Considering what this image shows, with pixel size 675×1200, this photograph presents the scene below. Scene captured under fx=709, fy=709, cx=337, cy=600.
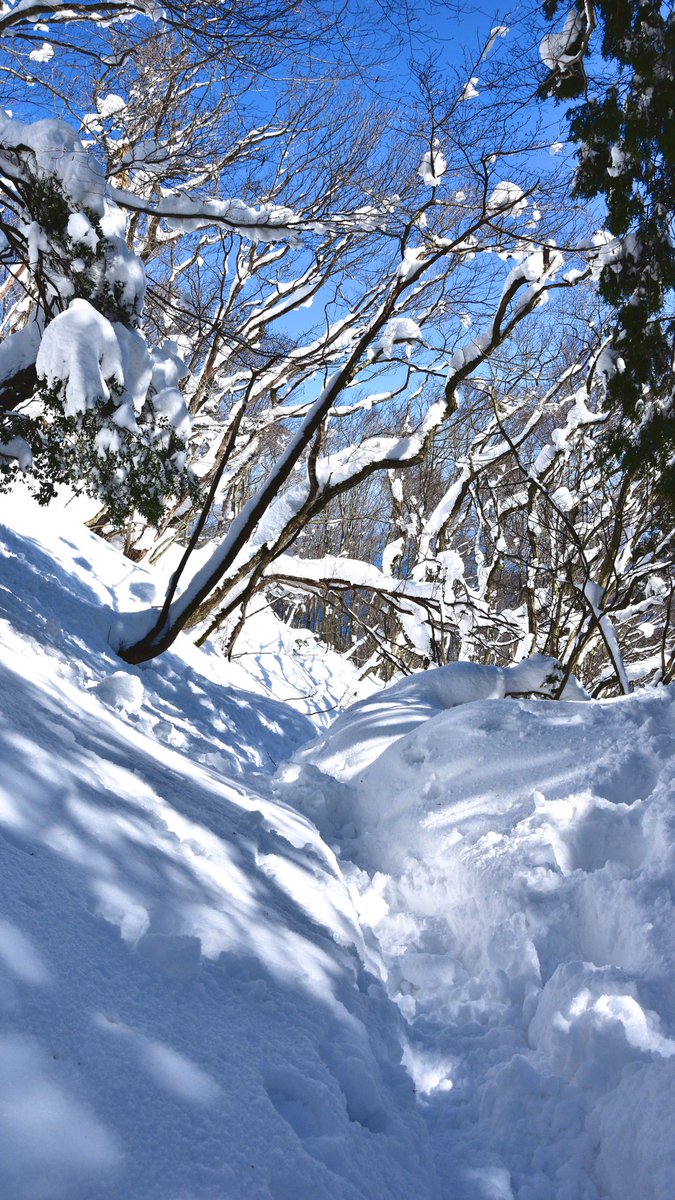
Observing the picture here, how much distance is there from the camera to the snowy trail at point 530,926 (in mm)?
1593

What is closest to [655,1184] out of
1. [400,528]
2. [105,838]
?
[105,838]

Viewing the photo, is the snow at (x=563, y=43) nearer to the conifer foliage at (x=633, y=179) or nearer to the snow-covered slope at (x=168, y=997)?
the conifer foliage at (x=633, y=179)

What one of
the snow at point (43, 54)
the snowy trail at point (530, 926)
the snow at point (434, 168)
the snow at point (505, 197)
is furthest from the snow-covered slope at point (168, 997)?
the snow at point (434, 168)

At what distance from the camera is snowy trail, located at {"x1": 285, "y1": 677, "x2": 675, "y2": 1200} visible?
159 centimetres

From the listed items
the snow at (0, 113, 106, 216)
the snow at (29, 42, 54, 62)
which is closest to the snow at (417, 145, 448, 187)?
the snow at (29, 42, 54, 62)

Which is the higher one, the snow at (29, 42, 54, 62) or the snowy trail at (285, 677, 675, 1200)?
the snow at (29, 42, 54, 62)

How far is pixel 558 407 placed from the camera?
11.0 meters

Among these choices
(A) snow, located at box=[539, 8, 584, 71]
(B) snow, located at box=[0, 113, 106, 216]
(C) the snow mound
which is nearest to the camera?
(B) snow, located at box=[0, 113, 106, 216]

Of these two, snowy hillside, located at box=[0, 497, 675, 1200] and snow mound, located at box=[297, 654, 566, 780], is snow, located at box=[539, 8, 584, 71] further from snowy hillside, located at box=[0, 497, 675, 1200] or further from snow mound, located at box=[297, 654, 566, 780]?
snow mound, located at box=[297, 654, 566, 780]

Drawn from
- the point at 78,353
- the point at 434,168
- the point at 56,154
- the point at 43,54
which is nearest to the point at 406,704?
the point at 78,353

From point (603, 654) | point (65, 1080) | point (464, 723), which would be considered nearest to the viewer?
point (65, 1080)

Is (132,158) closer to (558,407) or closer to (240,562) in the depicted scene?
(240,562)

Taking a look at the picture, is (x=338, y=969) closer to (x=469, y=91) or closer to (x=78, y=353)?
(x=78, y=353)

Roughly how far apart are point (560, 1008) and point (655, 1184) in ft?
1.70
